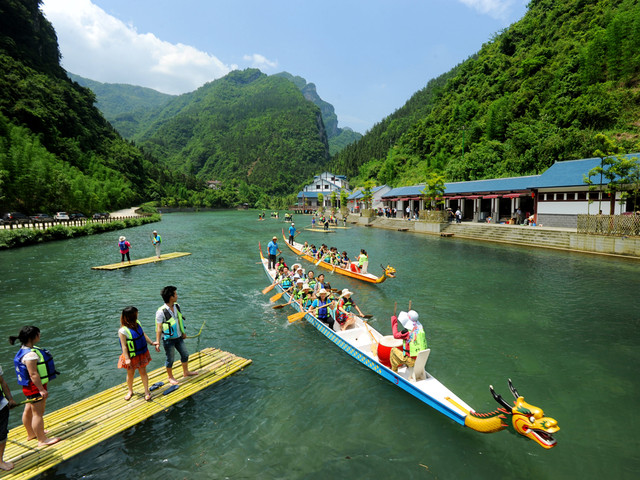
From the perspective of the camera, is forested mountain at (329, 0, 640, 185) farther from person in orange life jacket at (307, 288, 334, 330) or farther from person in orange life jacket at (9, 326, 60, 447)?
person in orange life jacket at (9, 326, 60, 447)

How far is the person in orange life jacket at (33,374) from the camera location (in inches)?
208

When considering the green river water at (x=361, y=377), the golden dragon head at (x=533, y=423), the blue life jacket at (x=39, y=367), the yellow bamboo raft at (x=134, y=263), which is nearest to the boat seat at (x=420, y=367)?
the green river water at (x=361, y=377)

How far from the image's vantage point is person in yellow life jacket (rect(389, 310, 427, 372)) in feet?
25.2

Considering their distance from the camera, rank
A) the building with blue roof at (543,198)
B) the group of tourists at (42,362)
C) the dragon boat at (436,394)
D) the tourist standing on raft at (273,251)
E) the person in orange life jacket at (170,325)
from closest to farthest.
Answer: the group of tourists at (42,362), the dragon boat at (436,394), the person in orange life jacket at (170,325), the tourist standing on raft at (273,251), the building with blue roof at (543,198)

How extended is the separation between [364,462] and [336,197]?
9610cm

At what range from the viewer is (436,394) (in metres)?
7.16

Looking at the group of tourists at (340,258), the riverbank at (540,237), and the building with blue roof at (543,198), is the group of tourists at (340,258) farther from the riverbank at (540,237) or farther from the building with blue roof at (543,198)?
the building with blue roof at (543,198)

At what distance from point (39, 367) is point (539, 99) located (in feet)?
244

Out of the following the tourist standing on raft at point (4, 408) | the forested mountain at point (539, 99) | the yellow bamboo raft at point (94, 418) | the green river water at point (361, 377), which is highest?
the forested mountain at point (539, 99)

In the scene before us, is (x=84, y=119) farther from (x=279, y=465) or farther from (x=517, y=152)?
(x=279, y=465)

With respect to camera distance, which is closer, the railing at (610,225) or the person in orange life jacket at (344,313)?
the person in orange life jacket at (344,313)

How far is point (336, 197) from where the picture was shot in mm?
100688

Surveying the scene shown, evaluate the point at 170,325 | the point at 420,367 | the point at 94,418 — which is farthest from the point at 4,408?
the point at 420,367

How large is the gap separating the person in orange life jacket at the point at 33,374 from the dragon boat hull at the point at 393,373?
6.82m
